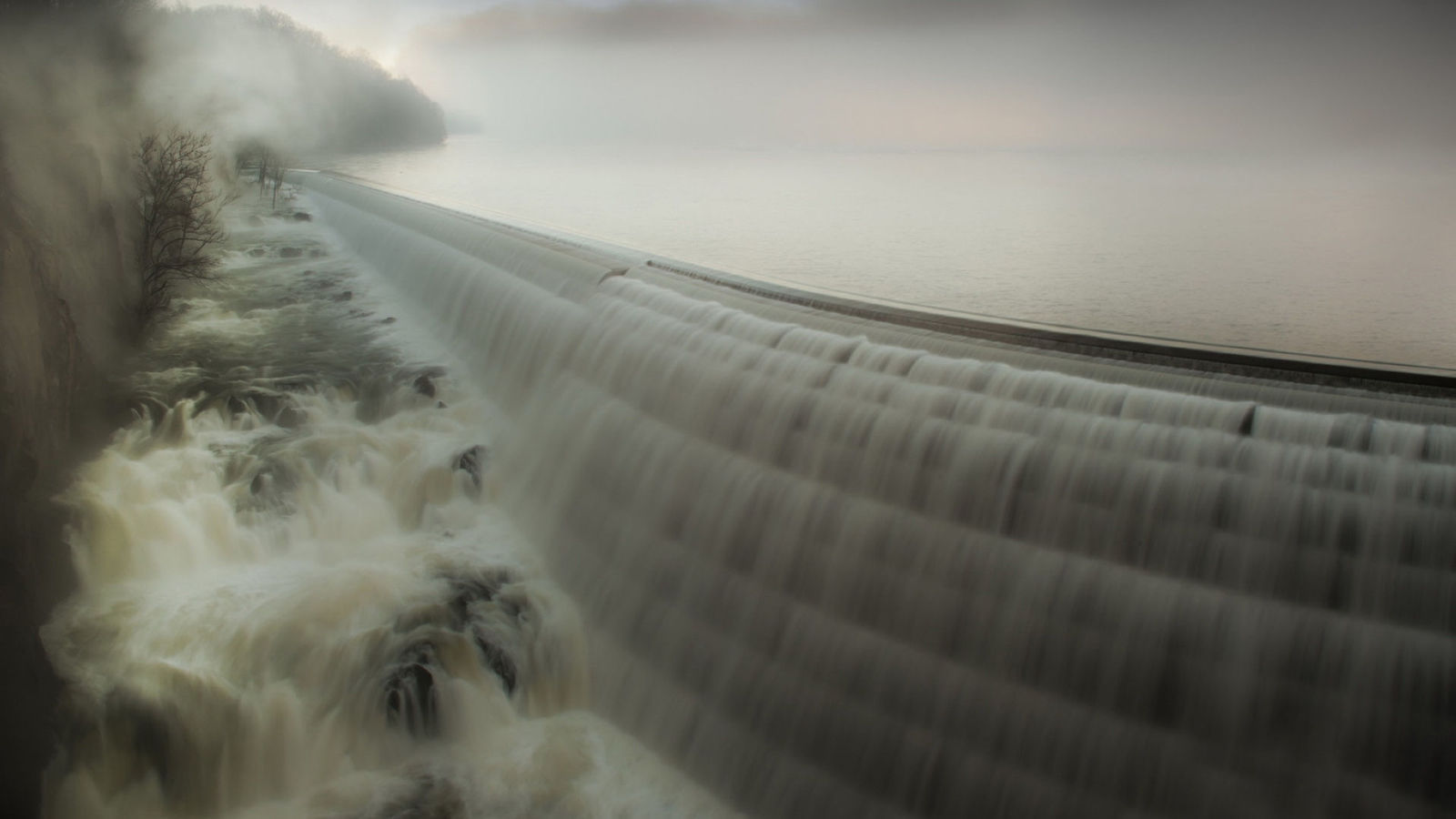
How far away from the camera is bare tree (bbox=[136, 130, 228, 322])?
34.4ft

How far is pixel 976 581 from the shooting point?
3.94 metres

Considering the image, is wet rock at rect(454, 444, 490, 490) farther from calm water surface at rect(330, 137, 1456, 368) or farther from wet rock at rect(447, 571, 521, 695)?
calm water surface at rect(330, 137, 1456, 368)

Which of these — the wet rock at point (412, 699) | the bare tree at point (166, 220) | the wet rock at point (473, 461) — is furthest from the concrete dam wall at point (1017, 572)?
the bare tree at point (166, 220)

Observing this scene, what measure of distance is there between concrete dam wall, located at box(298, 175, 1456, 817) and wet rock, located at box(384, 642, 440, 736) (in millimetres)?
919

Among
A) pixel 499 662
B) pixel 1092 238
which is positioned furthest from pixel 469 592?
pixel 1092 238

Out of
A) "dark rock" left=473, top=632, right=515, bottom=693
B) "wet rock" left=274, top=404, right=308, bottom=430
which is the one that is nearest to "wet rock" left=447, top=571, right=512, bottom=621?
"dark rock" left=473, top=632, right=515, bottom=693

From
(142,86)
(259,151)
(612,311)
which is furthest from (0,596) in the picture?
(259,151)

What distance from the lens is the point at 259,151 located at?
22953 millimetres

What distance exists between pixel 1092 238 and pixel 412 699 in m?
12.7

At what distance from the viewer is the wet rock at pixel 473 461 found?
7.11 meters

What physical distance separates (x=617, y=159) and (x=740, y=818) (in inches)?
1585

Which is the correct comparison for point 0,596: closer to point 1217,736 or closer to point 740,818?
point 740,818

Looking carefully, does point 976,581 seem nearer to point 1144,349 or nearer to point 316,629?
point 1144,349

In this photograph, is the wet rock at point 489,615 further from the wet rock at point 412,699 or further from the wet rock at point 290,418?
the wet rock at point 290,418
